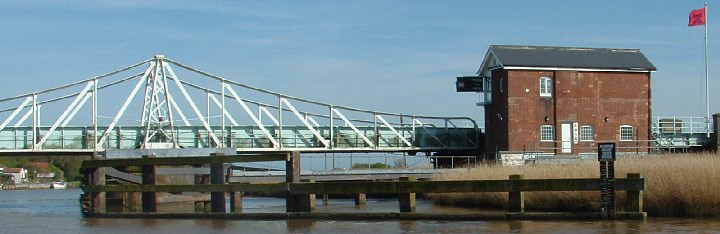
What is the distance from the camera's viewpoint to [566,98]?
53.7 m

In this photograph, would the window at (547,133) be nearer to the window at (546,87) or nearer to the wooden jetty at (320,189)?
the window at (546,87)

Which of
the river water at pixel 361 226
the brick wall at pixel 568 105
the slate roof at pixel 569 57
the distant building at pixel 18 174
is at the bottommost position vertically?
the distant building at pixel 18 174

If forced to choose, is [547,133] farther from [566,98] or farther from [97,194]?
[97,194]

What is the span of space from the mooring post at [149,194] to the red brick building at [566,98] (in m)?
28.6

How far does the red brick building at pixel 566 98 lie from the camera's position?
53281 mm

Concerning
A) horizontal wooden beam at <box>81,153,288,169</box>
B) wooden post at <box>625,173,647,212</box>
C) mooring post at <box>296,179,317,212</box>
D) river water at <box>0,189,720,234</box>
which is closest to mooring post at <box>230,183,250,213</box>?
horizontal wooden beam at <box>81,153,288,169</box>

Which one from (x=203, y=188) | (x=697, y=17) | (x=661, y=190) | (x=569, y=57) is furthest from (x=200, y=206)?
(x=697, y=17)

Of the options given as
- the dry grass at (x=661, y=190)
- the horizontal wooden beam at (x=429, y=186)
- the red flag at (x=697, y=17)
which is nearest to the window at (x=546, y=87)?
the red flag at (x=697, y=17)

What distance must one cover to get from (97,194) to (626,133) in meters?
34.8

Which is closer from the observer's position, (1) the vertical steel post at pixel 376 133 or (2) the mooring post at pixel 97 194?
(2) the mooring post at pixel 97 194

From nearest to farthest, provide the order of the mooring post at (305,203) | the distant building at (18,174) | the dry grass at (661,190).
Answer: the dry grass at (661,190) → the mooring post at (305,203) → the distant building at (18,174)

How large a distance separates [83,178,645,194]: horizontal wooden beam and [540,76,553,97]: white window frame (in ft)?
104

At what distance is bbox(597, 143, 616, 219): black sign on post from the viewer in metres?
20.8

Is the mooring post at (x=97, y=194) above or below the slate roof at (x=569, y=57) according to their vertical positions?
below
